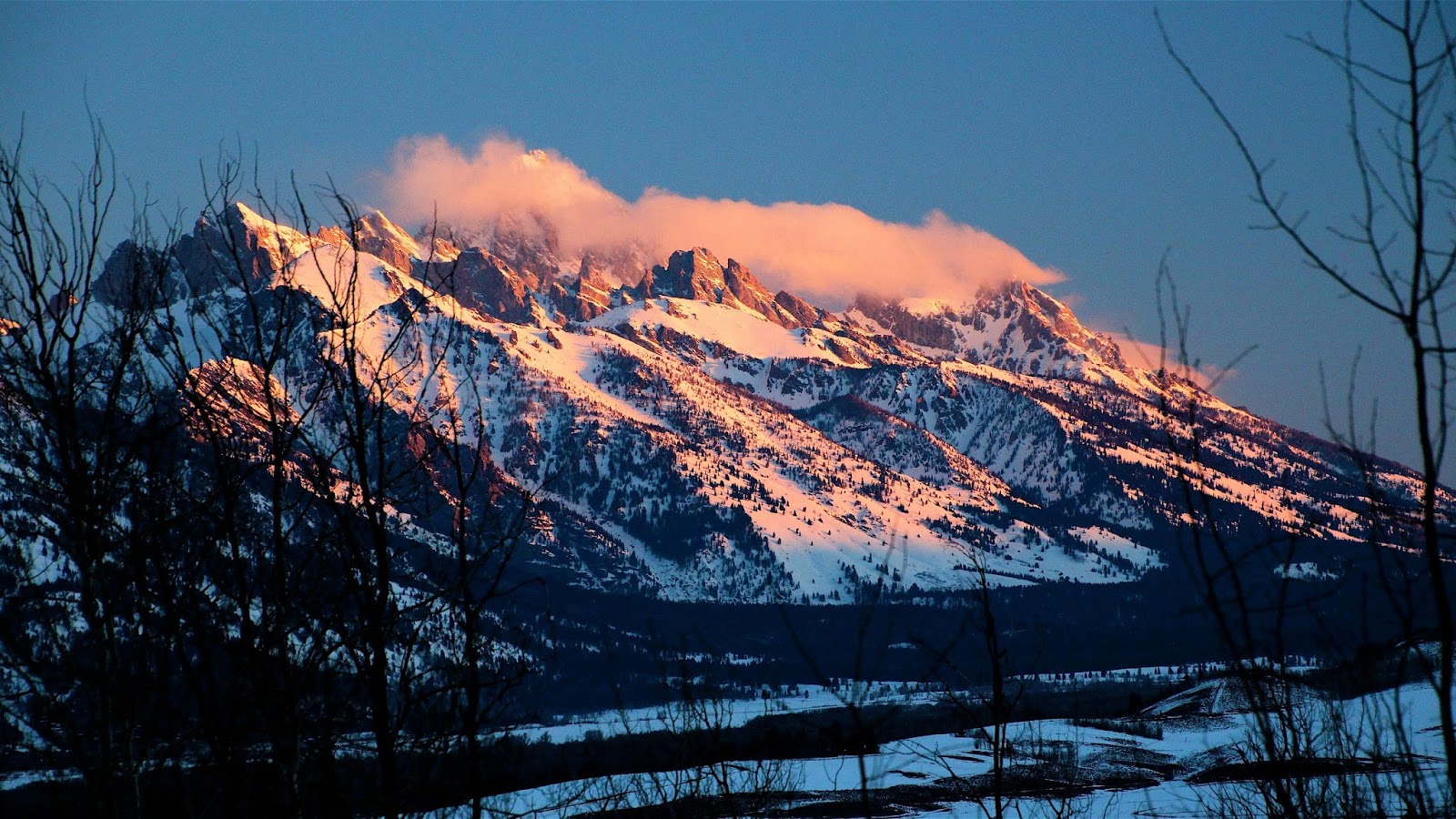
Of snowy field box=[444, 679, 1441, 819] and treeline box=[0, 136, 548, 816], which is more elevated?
treeline box=[0, 136, 548, 816]

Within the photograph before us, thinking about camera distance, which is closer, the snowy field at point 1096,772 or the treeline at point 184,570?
the treeline at point 184,570

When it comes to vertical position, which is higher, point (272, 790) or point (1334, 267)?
point (1334, 267)

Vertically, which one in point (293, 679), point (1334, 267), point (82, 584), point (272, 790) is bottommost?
point (272, 790)

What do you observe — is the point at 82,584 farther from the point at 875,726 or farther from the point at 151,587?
the point at 875,726

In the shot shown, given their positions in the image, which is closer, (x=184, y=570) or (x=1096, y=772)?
(x=184, y=570)

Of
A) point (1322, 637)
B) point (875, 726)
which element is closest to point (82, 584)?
point (875, 726)

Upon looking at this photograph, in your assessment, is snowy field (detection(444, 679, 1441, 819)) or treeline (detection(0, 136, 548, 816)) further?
snowy field (detection(444, 679, 1441, 819))

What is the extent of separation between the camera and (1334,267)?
240 inches

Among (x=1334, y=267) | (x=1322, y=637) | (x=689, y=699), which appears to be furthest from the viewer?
(x=689, y=699)

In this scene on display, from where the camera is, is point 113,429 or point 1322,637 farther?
point 1322,637

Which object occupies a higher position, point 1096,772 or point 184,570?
point 184,570

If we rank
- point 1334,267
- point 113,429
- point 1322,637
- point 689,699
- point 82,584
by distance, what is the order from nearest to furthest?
point 1334,267 < point 82,584 < point 113,429 < point 1322,637 < point 689,699

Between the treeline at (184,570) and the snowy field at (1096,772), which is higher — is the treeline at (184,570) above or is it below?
above

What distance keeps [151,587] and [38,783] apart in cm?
210
